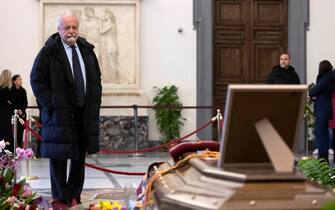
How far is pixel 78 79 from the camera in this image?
577 centimetres

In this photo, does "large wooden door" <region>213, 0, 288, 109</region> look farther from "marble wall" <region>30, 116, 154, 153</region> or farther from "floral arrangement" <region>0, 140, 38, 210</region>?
"floral arrangement" <region>0, 140, 38, 210</region>

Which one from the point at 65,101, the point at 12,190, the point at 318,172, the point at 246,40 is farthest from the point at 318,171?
the point at 246,40

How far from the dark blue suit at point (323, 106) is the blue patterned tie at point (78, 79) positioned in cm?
524

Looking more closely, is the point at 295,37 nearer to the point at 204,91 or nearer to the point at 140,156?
the point at 204,91

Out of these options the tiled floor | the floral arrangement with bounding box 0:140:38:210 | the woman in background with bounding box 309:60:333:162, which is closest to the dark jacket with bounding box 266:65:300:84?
the woman in background with bounding box 309:60:333:162

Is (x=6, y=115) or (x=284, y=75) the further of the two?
(x=6, y=115)

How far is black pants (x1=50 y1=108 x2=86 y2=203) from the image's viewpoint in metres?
5.78

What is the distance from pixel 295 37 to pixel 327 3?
3.23 ft

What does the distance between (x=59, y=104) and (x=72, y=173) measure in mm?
614

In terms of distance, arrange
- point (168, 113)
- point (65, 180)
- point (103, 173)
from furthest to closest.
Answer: point (168, 113)
point (103, 173)
point (65, 180)

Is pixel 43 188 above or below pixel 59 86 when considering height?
below

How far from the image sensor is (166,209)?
1932 mm

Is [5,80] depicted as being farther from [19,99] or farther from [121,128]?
[121,128]

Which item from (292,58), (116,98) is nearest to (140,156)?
(116,98)
